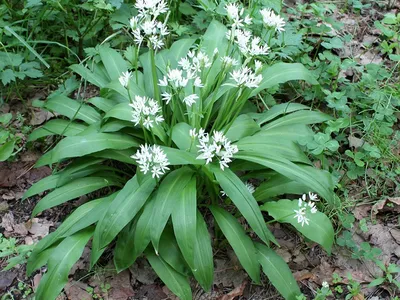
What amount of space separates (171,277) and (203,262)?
209mm

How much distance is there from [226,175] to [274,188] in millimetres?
450

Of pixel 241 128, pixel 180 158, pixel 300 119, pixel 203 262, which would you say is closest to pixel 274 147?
pixel 241 128

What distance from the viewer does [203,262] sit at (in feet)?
8.80

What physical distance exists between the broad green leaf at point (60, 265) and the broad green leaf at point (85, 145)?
0.46 metres

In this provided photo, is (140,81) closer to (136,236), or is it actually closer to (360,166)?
(136,236)

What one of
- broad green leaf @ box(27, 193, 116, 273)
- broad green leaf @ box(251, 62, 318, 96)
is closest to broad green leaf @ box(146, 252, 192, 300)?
broad green leaf @ box(27, 193, 116, 273)

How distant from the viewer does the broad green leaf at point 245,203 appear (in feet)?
8.50

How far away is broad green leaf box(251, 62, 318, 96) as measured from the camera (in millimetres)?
3268

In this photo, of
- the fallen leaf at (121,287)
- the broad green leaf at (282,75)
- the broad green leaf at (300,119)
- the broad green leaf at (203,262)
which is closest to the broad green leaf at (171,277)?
the broad green leaf at (203,262)

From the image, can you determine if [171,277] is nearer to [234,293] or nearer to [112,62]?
[234,293]

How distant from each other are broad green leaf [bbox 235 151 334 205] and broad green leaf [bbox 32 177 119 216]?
889 millimetres

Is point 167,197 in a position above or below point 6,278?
above

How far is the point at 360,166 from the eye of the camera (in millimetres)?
3281

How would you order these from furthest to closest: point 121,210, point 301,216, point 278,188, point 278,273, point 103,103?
point 103,103, point 278,188, point 278,273, point 121,210, point 301,216
